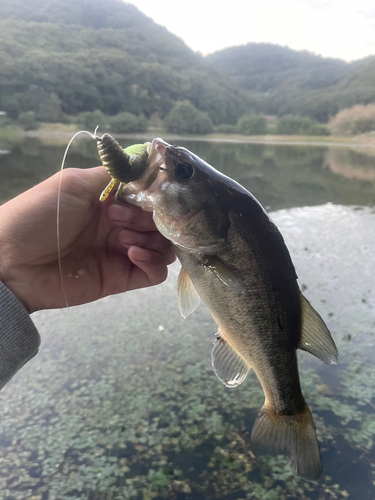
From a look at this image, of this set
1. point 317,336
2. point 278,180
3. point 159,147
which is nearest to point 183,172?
point 159,147

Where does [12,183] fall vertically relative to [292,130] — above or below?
below

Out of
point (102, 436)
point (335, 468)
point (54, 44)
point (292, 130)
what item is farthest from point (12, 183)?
point (292, 130)

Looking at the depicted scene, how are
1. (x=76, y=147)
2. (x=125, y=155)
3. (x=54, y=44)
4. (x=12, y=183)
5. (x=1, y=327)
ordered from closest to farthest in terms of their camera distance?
1. (x=125, y=155)
2. (x=1, y=327)
3. (x=12, y=183)
4. (x=76, y=147)
5. (x=54, y=44)

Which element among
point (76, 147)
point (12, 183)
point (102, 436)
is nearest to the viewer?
point (102, 436)

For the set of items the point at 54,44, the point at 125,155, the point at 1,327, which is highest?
the point at 54,44

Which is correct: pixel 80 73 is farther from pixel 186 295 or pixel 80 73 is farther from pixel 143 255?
pixel 186 295

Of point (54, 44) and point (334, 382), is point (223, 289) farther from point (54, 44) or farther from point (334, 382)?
point (54, 44)

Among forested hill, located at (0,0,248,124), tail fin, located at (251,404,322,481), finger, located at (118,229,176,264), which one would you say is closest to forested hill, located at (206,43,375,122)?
forested hill, located at (0,0,248,124)

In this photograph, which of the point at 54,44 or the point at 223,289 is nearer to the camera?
the point at 223,289
